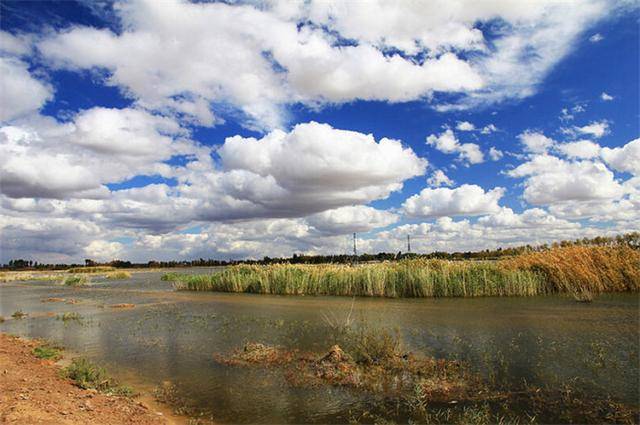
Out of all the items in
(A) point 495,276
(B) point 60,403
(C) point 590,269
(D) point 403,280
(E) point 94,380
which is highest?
(C) point 590,269

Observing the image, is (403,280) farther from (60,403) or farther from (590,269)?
(60,403)

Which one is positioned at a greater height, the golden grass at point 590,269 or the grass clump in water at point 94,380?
the golden grass at point 590,269

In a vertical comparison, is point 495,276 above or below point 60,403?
above

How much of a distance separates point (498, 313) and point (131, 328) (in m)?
14.8

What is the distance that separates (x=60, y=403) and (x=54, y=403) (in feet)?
0.37

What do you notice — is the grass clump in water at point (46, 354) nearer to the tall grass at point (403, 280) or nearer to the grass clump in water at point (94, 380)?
the grass clump in water at point (94, 380)

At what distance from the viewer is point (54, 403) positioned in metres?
6.59

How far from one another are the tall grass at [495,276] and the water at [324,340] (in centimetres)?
198

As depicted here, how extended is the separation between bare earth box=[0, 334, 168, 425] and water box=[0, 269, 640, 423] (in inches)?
50.4

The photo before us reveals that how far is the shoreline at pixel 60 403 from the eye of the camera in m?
5.91

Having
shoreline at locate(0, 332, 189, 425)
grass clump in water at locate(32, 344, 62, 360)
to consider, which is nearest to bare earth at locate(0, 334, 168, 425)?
shoreline at locate(0, 332, 189, 425)

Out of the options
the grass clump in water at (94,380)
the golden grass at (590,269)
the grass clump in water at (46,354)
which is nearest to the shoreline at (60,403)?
the grass clump in water at (94,380)

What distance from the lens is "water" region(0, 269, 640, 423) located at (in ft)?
26.6

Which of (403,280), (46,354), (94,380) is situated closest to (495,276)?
(403,280)
